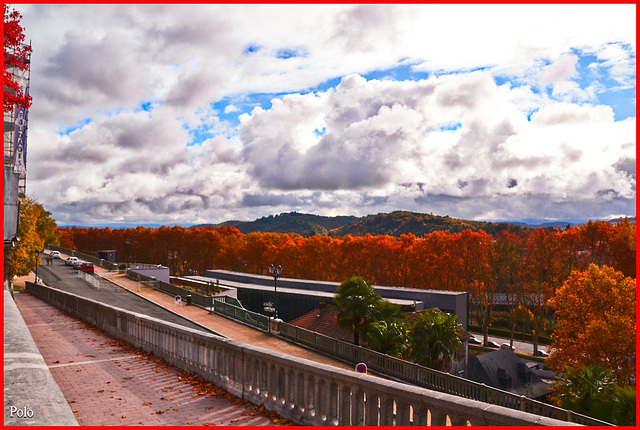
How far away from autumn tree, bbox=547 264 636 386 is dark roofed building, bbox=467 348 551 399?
286 inches

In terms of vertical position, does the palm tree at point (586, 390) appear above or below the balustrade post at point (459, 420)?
below

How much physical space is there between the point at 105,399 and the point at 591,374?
868 inches

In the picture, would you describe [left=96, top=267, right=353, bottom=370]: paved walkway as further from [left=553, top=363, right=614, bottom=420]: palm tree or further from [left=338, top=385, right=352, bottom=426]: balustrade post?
[left=338, top=385, right=352, bottom=426]: balustrade post

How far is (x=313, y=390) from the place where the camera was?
7070 millimetres

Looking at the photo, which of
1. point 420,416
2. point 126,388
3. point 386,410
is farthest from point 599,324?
point 126,388

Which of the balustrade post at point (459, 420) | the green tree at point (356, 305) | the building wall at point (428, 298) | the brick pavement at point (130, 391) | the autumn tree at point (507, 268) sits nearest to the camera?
the balustrade post at point (459, 420)

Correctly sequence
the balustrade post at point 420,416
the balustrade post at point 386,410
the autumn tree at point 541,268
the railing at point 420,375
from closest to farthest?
the balustrade post at point 420,416 → the balustrade post at point 386,410 → the railing at point 420,375 → the autumn tree at point 541,268

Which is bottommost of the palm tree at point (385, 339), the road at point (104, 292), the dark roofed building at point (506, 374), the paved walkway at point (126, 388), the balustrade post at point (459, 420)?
the dark roofed building at point (506, 374)

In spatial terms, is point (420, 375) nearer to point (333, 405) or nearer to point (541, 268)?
point (333, 405)

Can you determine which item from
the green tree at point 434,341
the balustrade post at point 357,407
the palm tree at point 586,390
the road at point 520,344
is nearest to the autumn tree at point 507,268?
the road at point 520,344

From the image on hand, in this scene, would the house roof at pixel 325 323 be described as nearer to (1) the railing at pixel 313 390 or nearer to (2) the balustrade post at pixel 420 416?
(1) the railing at pixel 313 390

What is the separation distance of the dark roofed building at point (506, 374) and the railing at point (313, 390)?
34896 mm

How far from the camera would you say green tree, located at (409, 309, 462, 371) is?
2886 cm

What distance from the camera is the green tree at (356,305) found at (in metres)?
33.6
